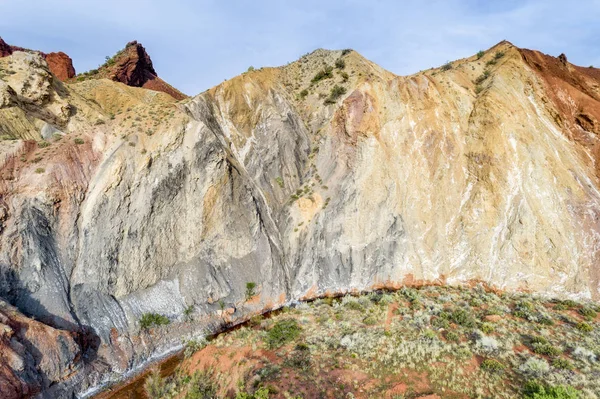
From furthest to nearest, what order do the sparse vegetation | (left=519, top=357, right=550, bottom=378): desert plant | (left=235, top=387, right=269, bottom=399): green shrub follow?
(left=519, top=357, right=550, bottom=378): desert plant < the sparse vegetation < (left=235, top=387, right=269, bottom=399): green shrub

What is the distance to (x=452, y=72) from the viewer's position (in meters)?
39.1

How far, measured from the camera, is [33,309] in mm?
19812

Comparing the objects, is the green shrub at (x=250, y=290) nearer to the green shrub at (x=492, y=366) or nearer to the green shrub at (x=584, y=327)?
the green shrub at (x=492, y=366)

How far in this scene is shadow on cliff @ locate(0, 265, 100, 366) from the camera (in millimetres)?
19531

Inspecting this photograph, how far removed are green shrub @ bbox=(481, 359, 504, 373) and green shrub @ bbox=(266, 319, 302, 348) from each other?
1003cm

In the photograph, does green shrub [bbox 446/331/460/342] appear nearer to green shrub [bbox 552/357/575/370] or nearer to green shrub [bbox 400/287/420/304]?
green shrub [bbox 552/357/575/370]

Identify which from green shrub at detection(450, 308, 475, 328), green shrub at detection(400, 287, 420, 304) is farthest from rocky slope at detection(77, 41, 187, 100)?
green shrub at detection(450, 308, 475, 328)

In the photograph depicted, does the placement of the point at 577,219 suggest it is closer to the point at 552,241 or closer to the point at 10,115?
the point at 552,241

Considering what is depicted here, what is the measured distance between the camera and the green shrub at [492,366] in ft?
50.8

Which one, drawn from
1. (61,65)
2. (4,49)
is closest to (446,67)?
(61,65)

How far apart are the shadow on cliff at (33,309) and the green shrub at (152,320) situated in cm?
285

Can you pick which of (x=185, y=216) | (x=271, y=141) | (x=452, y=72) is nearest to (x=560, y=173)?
(x=452, y=72)

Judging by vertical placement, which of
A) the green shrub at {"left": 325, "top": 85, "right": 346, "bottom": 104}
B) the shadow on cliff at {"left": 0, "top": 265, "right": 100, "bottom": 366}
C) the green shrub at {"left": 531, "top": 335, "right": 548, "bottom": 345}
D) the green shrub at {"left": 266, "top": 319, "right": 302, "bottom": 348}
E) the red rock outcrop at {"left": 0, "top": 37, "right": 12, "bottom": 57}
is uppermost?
the red rock outcrop at {"left": 0, "top": 37, "right": 12, "bottom": 57}

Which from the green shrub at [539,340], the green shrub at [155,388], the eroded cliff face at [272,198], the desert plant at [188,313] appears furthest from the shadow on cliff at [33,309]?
the green shrub at [539,340]
